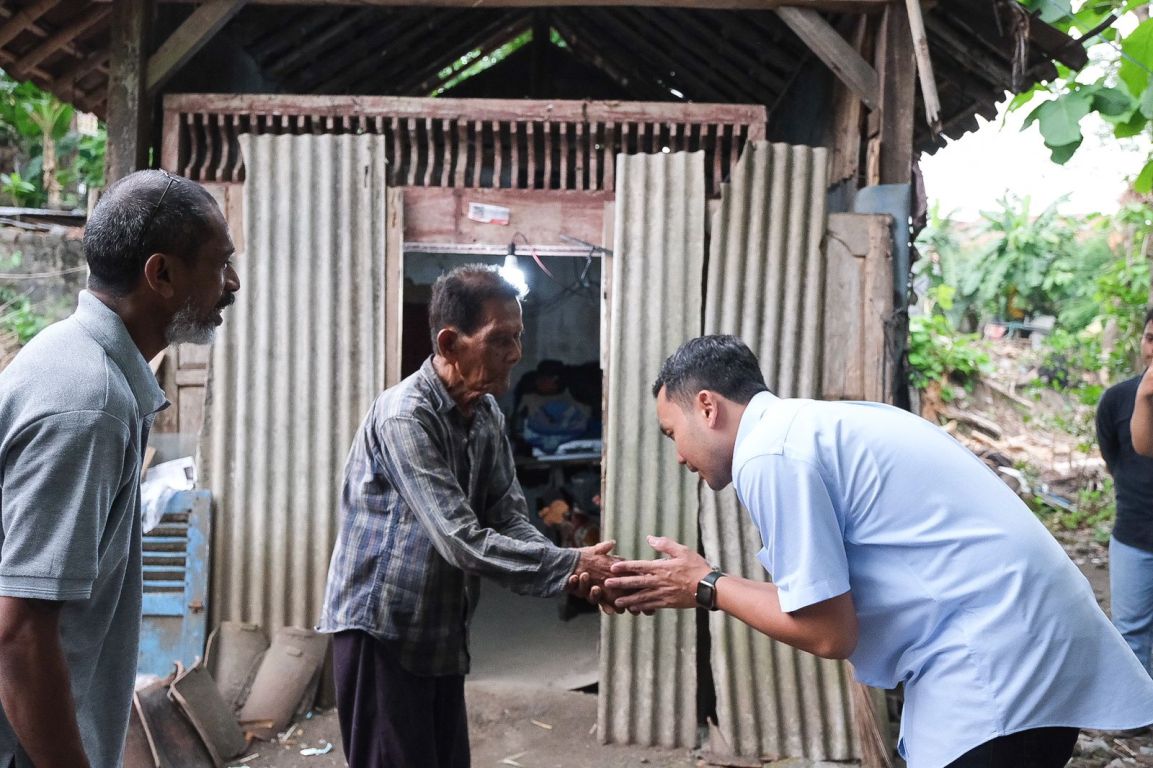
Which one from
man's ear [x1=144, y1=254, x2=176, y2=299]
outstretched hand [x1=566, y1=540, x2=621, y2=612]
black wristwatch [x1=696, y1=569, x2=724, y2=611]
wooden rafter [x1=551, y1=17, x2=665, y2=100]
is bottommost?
outstretched hand [x1=566, y1=540, x2=621, y2=612]

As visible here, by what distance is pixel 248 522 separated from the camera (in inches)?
189

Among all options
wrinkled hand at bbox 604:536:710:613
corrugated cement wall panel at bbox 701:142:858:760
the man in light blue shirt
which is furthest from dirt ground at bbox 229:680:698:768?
the man in light blue shirt

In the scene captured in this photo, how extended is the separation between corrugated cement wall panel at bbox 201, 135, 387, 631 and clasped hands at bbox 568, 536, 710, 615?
91.5 inches

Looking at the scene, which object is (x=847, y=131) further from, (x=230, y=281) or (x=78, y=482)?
(x=78, y=482)

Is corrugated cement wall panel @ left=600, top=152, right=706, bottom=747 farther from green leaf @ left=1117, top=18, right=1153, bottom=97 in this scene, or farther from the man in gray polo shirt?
the man in gray polo shirt

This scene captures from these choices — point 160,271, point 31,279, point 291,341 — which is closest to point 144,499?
point 291,341

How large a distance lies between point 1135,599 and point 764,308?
2312mm

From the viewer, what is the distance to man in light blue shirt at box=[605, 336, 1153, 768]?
74.3 inches

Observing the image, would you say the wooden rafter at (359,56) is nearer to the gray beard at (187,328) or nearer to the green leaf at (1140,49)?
the green leaf at (1140,49)

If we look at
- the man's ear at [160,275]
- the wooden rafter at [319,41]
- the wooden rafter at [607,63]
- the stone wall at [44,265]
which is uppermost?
the wooden rafter at [607,63]

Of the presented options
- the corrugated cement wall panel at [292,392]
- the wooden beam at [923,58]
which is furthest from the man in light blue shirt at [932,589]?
the corrugated cement wall panel at [292,392]

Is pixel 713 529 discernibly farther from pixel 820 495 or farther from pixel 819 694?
pixel 820 495

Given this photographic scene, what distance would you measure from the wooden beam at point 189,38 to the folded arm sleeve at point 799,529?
3917 mm

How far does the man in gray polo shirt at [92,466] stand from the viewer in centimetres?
139
